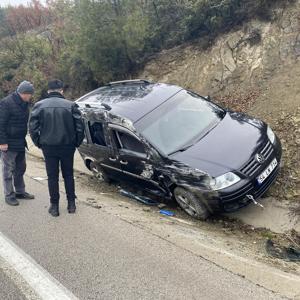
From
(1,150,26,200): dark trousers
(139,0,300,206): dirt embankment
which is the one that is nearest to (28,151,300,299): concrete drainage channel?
(1,150,26,200): dark trousers

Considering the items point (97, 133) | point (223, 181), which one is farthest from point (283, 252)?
point (97, 133)

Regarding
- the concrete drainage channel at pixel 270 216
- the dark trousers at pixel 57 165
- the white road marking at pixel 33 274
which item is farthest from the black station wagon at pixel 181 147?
the white road marking at pixel 33 274

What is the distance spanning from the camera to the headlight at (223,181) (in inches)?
217

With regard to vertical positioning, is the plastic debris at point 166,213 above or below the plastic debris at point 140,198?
above

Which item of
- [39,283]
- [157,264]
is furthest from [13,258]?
[157,264]

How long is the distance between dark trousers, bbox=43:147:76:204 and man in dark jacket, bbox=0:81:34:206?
72 centimetres

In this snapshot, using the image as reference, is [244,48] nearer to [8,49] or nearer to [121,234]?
[121,234]

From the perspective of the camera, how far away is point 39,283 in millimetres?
4004

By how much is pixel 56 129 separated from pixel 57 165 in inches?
21.4

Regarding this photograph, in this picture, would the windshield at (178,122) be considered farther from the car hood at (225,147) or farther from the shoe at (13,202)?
the shoe at (13,202)

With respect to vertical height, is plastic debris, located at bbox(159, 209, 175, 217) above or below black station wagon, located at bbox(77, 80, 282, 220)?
below

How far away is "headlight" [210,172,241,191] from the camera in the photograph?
18.1ft

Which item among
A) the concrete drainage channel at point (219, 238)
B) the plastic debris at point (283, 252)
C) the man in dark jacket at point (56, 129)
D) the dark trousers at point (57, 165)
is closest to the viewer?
the concrete drainage channel at point (219, 238)

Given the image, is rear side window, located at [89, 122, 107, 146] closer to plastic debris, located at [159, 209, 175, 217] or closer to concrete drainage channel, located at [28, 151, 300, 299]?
concrete drainage channel, located at [28, 151, 300, 299]
